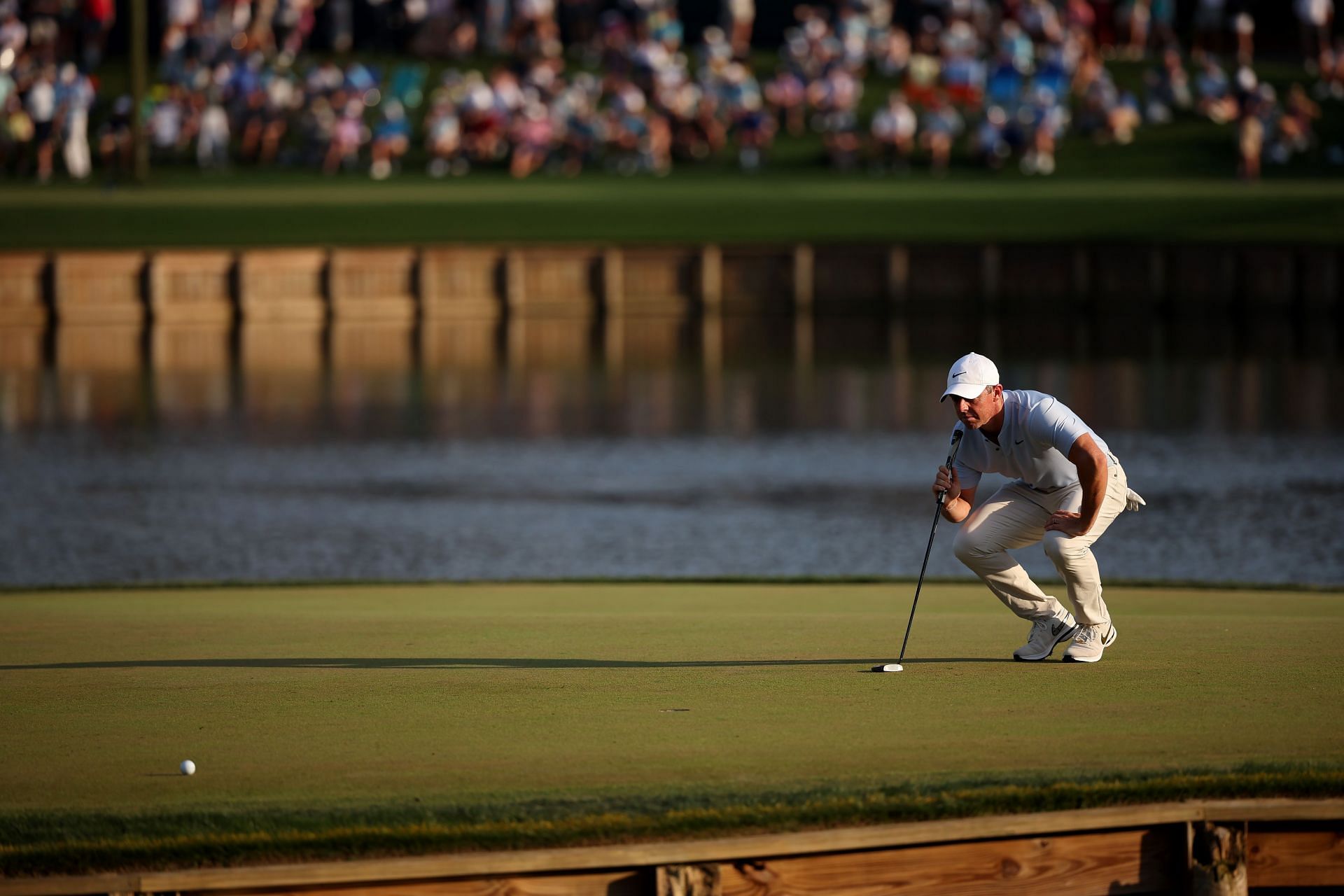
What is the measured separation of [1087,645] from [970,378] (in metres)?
1.27

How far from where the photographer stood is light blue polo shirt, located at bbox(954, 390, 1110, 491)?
745cm

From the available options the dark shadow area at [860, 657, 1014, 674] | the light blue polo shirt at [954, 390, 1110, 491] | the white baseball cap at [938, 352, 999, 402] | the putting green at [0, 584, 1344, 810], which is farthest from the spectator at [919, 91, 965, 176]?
the white baseball cap at [938, 352, 999, 402]

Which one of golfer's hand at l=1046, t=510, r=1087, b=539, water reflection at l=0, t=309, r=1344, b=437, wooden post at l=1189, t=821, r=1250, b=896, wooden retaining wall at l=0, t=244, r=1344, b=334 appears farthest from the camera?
wooden retaining wall at l=0, t=244, r=1344, b=334

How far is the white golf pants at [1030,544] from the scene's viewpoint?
25.4ft

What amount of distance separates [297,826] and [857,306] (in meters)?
34.8

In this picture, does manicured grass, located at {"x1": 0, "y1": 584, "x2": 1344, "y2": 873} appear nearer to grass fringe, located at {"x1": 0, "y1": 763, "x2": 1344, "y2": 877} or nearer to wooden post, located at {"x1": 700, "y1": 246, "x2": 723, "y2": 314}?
grass fringe, located at {"x1": 0, "y1": 763, "x2": 1344, "y2": 877}

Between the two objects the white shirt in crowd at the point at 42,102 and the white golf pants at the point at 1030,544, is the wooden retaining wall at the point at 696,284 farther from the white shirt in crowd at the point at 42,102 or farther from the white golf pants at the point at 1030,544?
the white golf pants at the point at 1030,544

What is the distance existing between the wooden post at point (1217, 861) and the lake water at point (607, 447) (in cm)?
794

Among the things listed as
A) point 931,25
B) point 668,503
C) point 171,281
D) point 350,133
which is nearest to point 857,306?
point 931,25

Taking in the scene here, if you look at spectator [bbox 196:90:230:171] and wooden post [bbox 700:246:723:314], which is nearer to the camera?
wooden post [bbox 700:246:723:314]

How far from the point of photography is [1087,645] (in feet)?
26.0

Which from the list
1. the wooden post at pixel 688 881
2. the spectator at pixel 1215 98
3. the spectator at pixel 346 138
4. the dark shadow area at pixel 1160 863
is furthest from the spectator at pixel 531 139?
the wooden post at pixel 688 881

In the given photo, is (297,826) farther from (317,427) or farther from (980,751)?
(317,427)

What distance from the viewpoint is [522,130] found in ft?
132
